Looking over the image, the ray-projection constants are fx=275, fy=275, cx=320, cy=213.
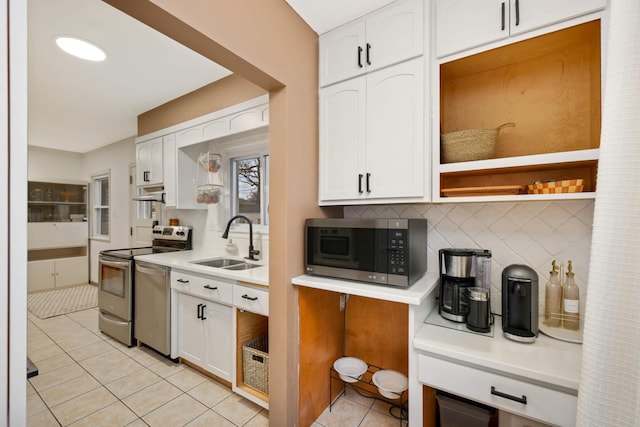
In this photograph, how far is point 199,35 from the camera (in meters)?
1.09

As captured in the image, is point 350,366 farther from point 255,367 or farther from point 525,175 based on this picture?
point 525,175

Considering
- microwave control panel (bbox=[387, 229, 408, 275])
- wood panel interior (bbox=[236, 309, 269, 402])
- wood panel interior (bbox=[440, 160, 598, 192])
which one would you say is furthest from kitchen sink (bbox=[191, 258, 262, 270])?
wood panel interior (bbox=[440, 160, 598, 192])

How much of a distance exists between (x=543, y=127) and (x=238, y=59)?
1554 millimetres

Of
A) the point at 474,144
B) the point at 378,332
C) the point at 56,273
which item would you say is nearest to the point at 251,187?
the point at 378,332

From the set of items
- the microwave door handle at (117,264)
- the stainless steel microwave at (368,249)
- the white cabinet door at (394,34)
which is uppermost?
the white cabinet door at (394,34)

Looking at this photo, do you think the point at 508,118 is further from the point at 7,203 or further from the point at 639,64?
the point at 7,203

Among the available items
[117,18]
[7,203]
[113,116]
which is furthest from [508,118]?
[113,116]

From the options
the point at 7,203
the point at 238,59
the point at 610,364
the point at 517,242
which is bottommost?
the point at 610,364

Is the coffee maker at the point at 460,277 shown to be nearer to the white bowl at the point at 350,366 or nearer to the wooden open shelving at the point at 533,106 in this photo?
the wooden open shelving at the point at 533,106

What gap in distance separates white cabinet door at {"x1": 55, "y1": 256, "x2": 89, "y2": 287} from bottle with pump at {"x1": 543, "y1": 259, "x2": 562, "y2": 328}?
22.1 feet

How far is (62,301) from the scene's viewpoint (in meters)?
4.16

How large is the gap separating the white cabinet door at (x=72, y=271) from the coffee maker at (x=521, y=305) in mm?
6566

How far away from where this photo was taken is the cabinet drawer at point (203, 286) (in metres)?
1.90

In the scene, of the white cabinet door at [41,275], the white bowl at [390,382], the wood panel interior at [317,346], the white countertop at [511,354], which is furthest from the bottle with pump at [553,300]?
the white cabinet door at [41,275]
